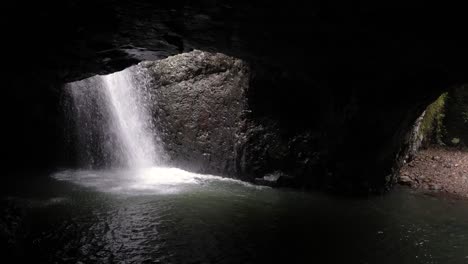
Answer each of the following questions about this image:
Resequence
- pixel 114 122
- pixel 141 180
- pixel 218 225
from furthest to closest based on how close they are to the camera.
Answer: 1. pixel 114 122
2. pixel 141 180
3. pixel 218 225

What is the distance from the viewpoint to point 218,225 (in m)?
5.93

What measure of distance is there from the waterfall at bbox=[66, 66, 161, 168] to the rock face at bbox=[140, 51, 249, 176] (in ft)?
1.92

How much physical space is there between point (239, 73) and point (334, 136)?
2949 mm

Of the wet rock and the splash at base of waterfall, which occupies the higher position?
the wet rock

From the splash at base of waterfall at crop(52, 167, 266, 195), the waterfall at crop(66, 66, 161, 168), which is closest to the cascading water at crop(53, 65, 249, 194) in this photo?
the waterfall at crop(66, 66, 161, 168)

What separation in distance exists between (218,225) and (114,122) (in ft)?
22.4

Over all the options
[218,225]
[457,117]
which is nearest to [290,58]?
[218,225]

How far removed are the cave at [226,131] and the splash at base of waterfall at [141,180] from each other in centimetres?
7

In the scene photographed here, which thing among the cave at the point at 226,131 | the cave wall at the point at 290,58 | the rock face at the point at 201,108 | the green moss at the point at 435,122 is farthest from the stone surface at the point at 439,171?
the rock face at the point at 201,108

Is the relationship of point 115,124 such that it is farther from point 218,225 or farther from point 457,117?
point 457,117

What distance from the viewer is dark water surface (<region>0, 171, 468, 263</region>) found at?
15.8 ft

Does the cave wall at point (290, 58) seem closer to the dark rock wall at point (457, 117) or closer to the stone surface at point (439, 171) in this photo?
the stone surface at point (439, 171)

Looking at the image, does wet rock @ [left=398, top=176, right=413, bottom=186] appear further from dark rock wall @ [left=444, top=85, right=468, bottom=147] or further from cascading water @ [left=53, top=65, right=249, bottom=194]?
cascading water @ [left=53, top=65, right=249, bottom=194]

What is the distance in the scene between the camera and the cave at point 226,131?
464cm
